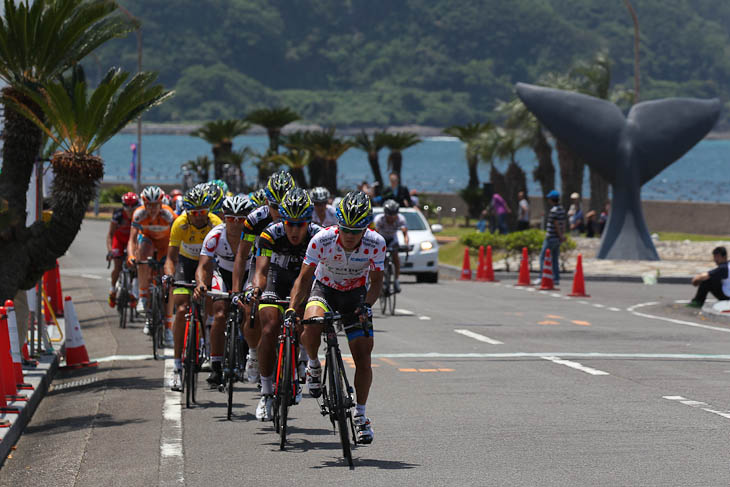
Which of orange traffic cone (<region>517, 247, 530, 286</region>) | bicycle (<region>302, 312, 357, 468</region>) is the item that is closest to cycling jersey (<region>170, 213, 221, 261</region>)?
bicycle (<region>302, 312, 357, 468</region>)

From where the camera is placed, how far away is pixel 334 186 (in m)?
61.3

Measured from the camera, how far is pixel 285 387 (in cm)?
935

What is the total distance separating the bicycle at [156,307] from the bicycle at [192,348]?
3.46m

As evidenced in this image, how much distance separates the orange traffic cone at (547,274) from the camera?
26.7 metres

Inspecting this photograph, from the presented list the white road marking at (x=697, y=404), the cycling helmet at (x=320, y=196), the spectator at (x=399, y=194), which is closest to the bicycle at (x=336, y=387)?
the white road marking at (x=697, y=404)

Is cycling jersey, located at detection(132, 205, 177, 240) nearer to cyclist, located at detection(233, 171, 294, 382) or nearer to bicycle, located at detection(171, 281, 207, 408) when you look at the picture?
bicycle, located at detection(171, 281, 207, 408)

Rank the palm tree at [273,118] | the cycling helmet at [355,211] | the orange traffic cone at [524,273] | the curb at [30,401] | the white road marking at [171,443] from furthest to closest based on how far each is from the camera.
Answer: the palm tree at [273,118] < the orange traffic cone at [524,273] < the curb at [30,401] < the cycling helmet at [355,211] < the white road marking at [171,443]

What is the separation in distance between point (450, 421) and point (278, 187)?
2403 millimetres

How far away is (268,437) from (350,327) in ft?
4.16

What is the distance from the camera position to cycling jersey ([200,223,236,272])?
38.8 feet

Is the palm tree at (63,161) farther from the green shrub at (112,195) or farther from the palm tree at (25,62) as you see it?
the green shrub at (112,195)

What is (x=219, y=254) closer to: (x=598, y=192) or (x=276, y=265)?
(x=276, y=265)

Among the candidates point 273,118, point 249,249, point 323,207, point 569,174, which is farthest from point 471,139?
point 249,249

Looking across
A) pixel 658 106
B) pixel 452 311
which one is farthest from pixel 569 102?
pixel 452 311
